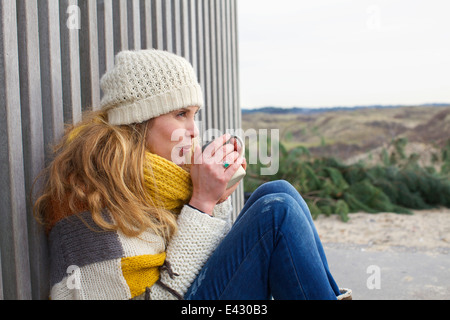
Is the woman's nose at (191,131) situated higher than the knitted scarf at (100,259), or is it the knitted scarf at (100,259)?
the woman's nose at (191,131)

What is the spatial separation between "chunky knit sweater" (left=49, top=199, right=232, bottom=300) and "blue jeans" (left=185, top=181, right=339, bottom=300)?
6 cm

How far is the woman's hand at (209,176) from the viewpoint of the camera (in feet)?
4.35

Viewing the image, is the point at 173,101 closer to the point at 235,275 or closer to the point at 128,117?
the point at 128,117

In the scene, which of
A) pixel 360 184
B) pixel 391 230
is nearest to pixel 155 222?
pixel 391 230

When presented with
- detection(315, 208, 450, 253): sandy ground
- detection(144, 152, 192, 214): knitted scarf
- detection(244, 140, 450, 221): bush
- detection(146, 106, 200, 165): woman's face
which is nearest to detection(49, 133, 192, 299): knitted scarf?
detection(144, 152, 192, 214): knitted scarf

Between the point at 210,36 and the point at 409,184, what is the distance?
3.07m

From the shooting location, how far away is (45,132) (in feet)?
4.76

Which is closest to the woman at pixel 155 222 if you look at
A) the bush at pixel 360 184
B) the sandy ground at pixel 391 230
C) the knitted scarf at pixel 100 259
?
the knitted scarf at pixel 100 259

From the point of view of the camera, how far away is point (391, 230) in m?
3.82

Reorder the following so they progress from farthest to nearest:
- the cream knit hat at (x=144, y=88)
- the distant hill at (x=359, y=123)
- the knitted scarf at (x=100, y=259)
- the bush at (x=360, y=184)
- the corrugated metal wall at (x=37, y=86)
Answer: the distant hill at (x=359, y=123), the bush at (x=360, y=184), the cream knit hat at (x=144, y=88), the corrugated metal wall at (x=37, y=86), the knitted scarf at (x=100, y=259)

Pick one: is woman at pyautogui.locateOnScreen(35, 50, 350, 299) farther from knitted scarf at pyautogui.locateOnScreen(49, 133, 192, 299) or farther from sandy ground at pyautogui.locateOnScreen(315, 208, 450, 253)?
sandy ground at pyautogui.locateOnScreen(315, 208, 450, 253)

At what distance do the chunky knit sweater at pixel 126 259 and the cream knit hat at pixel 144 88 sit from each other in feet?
1.21

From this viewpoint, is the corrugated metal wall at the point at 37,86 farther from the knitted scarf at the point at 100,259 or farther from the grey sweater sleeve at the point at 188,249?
the grey sweater sleeve at the point at 188,249
